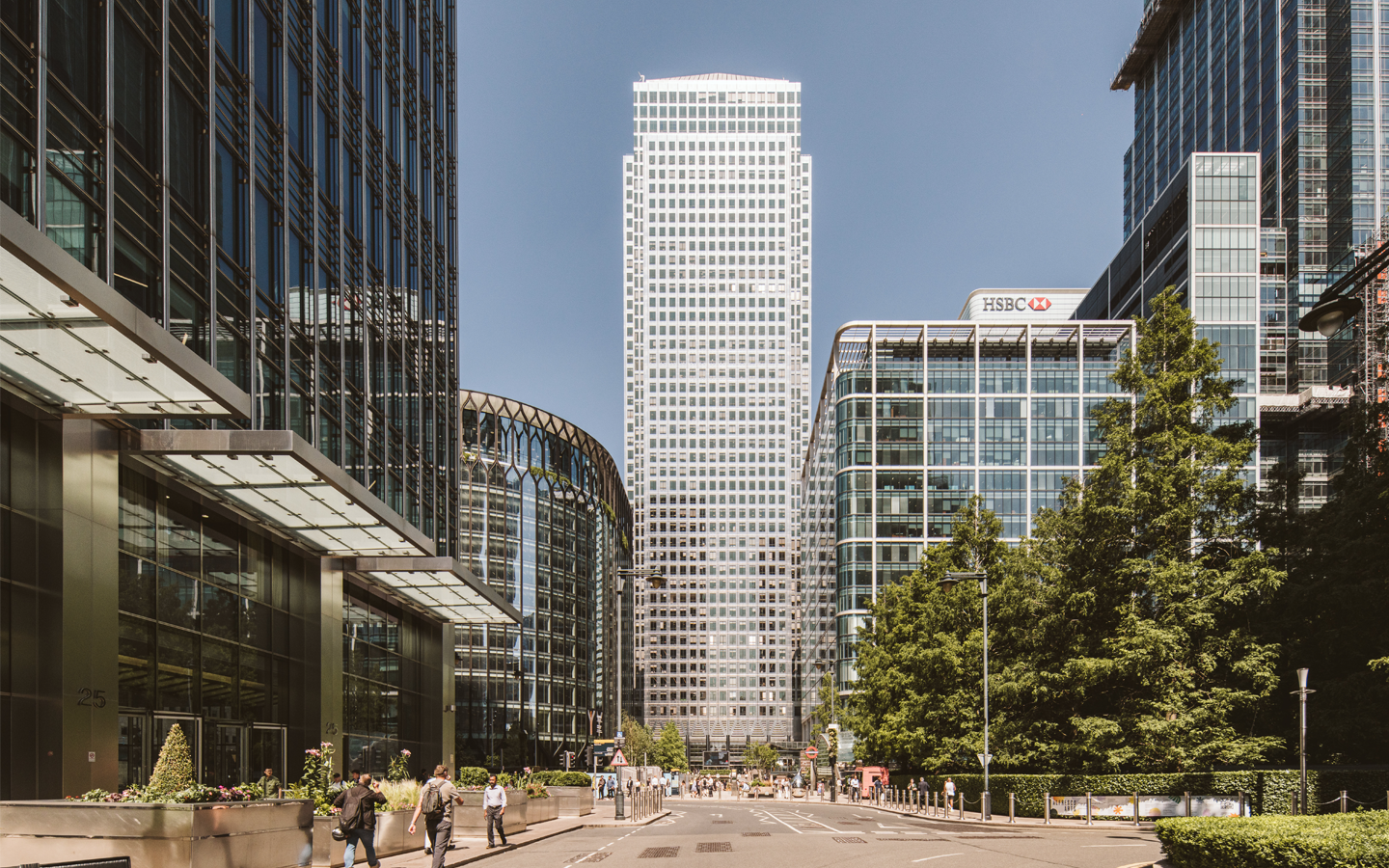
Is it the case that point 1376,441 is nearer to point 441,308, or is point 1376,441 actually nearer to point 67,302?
point 441,308

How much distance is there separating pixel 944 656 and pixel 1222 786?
14.8 m

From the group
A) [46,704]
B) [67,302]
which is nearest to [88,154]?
[67,302]

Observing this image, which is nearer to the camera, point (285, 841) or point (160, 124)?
point (285, 841)

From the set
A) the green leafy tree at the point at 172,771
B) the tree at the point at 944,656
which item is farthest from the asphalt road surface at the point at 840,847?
the tree at the point at 944,656

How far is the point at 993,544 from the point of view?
5212 cm

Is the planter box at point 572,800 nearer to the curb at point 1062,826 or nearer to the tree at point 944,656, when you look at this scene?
the curb at point 1062,826

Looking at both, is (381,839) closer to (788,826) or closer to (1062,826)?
(788,826)

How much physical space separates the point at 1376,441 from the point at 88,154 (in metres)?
37.8

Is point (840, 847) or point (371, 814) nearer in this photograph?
point (371, 814)

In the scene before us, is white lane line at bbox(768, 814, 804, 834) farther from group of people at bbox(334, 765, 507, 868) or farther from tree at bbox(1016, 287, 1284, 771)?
group of people at bbox(334, 765, 507, 868)

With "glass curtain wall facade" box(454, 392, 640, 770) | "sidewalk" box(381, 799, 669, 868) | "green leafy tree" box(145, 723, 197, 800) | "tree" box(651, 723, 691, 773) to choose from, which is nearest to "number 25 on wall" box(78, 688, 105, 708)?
"green leafy tree" box(145, 723, 197, 800)

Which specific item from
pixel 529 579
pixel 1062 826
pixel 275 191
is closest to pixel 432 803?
pixel 275 191

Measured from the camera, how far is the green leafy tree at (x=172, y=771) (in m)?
17.0

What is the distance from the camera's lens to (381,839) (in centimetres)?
2398
